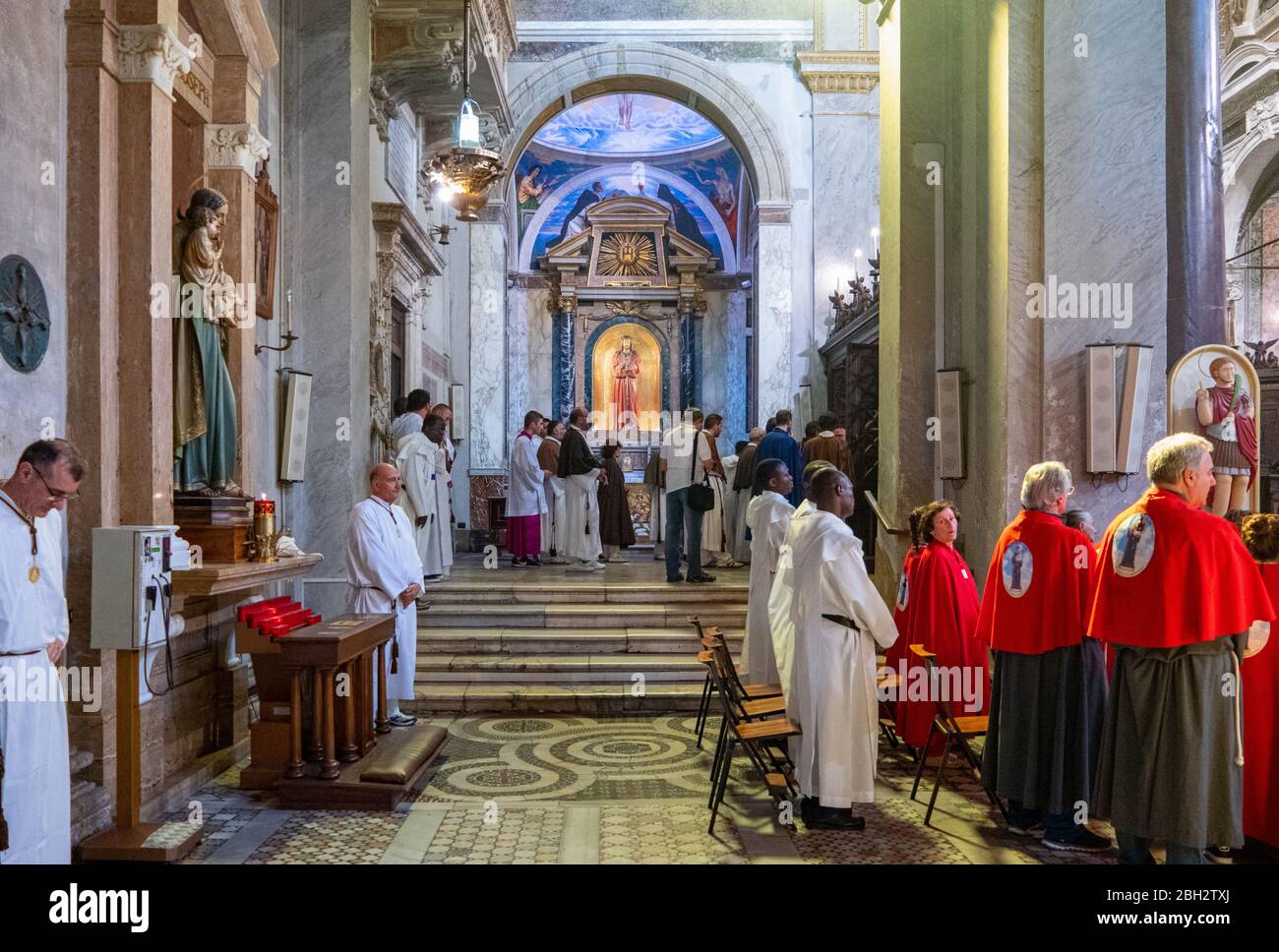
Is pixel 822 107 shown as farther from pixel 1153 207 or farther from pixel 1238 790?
pixel 1238 790

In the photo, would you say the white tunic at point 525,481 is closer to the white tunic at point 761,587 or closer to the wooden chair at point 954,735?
the white tunic at point 761,587

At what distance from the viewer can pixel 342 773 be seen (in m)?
5.22

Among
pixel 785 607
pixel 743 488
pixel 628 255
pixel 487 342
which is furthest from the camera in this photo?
pixel 628 255

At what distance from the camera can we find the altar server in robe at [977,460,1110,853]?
4.39m

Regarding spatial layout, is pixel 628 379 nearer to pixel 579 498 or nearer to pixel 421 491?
pixel 579 498

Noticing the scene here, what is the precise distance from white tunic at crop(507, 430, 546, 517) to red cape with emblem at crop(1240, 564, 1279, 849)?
819 centimetres

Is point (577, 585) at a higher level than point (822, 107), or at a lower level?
lower

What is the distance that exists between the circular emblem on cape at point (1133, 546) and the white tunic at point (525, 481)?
26.2 ft

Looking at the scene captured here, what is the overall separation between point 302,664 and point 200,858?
42.2 inches

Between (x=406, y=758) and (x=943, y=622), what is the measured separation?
125 inches

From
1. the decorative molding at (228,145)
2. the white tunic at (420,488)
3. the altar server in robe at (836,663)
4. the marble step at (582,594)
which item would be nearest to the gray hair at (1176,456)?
the altar server in robe at (836,663)

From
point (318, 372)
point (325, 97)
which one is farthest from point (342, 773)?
point (325, 97)

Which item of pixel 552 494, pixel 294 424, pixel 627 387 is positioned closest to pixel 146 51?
pixel 294 424

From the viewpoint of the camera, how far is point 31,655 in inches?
138
